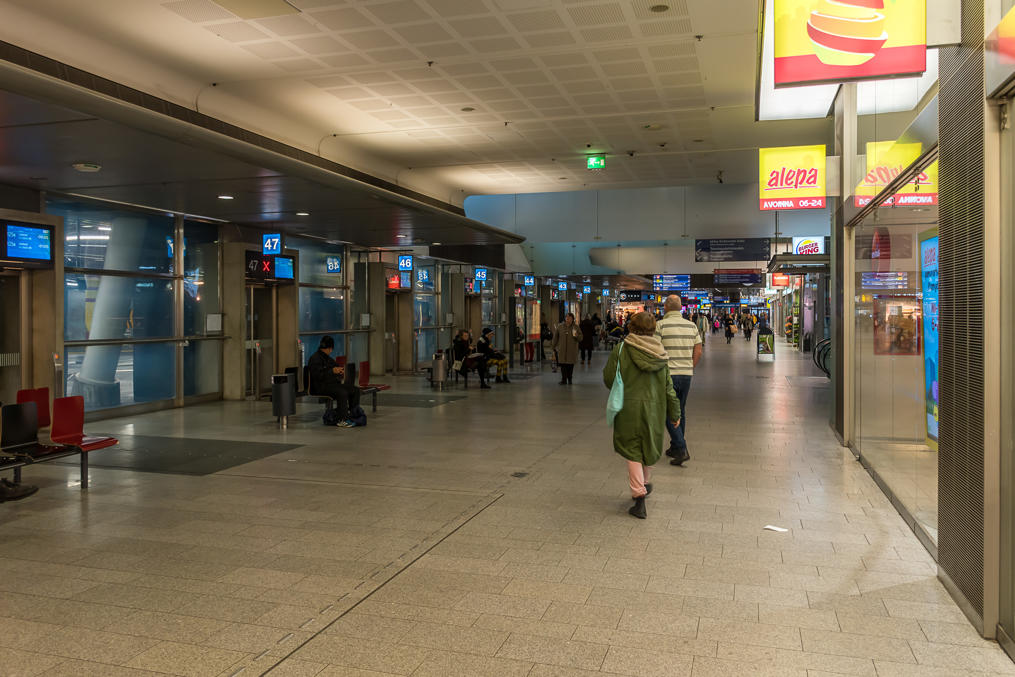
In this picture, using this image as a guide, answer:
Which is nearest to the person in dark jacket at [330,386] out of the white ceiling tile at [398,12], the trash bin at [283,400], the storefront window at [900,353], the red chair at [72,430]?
the trash bin at [283,400]

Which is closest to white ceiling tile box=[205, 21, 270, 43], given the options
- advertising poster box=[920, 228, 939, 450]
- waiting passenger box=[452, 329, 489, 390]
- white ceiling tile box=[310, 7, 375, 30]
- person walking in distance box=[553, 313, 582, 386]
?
white ceiling tile box=[310, 7, 375, 30]

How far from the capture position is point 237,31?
7832mm

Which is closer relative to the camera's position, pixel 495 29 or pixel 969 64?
pixel 969 64

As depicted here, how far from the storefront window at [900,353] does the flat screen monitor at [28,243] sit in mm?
9983

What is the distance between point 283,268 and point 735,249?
15.1 m

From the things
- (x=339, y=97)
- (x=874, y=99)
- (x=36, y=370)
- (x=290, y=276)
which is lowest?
(x=36, y=370)

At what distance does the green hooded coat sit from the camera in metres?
6.13

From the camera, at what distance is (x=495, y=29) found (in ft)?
25.9

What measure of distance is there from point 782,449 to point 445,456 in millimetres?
4017

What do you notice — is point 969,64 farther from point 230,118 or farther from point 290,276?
point 290,276

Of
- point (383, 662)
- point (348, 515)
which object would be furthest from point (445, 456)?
point (383, 662)

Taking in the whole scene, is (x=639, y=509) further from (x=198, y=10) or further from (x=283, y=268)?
(x=283, y=268)

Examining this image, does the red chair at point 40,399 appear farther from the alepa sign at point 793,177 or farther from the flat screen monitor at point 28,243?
the alepa sign at point 793,177

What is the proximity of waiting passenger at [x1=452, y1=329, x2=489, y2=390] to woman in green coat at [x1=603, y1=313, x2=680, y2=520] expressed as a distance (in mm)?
11092
